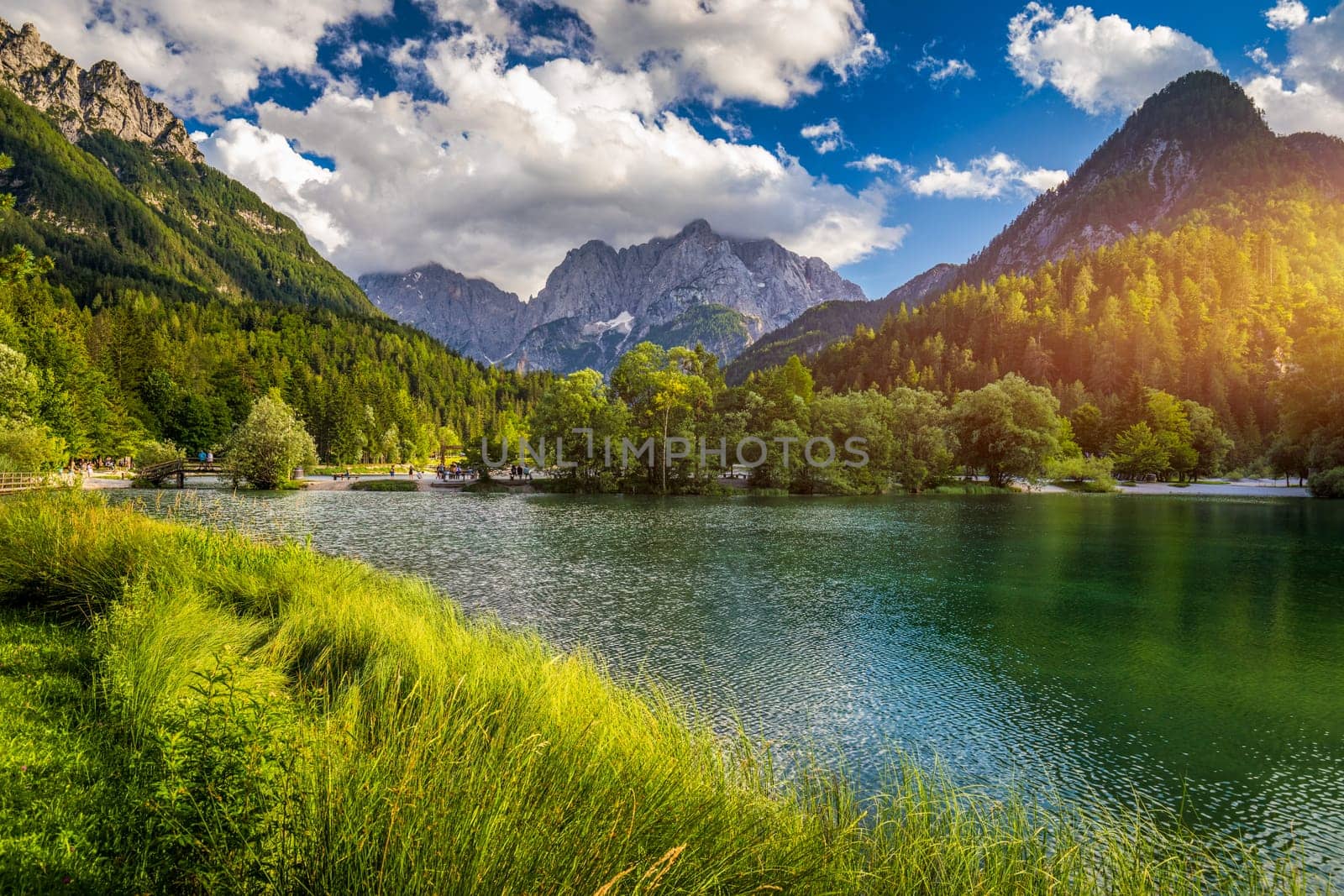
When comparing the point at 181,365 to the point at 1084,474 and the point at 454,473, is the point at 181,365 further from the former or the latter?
the point at 1084,474

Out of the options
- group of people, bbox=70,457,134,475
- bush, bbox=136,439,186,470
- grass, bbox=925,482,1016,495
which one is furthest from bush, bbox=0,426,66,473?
grass, bbox=925,482,1016,495

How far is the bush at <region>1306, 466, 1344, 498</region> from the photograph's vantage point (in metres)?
59.5

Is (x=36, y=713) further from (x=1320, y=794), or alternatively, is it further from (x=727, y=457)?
(x=727, y=457)

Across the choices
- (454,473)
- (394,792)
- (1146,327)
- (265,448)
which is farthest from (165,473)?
(1146,327)

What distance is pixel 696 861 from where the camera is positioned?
3656mm

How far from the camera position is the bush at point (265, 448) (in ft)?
206

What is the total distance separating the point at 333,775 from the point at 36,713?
443 cm

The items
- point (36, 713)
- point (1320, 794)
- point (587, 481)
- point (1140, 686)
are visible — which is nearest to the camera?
point (36, 713)

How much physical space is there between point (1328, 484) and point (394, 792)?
8463cm

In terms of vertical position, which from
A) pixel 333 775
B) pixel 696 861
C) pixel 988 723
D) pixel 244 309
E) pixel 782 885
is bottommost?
pixel 988 723

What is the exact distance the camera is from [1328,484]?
200 ft

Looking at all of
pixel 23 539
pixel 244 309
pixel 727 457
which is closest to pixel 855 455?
pixel 727 457

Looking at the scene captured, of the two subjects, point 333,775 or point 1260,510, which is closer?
point 333,775

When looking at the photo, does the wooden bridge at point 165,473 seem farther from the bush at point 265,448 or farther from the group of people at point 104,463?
the bush at point 265,448
